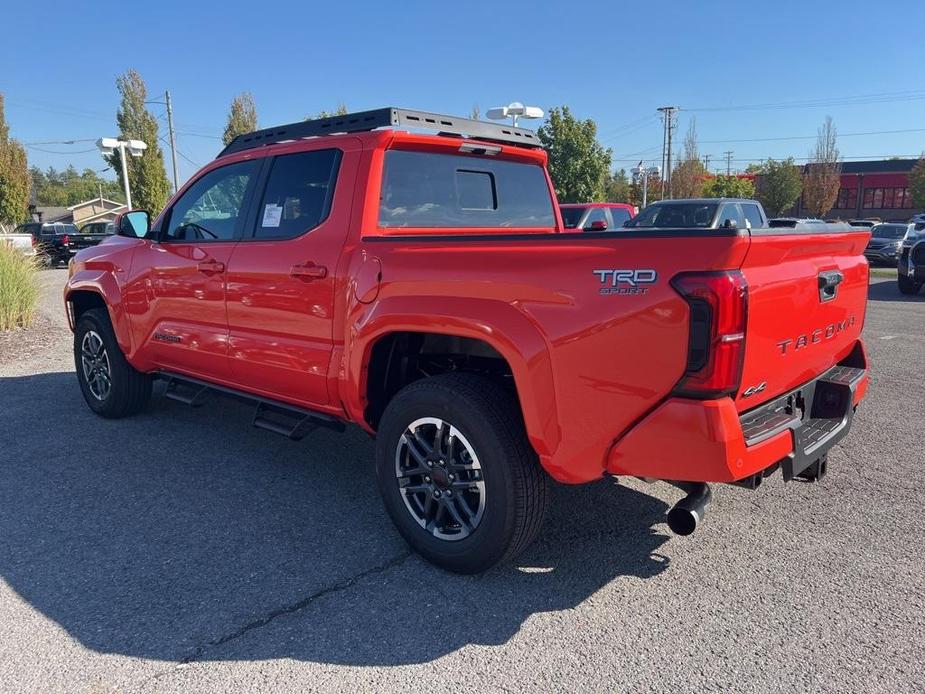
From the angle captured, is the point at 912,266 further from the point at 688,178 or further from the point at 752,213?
the point at 688,178

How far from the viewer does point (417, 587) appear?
9.90 feet

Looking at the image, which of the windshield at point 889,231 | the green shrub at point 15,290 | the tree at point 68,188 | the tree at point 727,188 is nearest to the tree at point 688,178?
the tree at point 727,188

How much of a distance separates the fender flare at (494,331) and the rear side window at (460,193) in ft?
2.06

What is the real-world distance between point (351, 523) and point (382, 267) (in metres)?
1.42

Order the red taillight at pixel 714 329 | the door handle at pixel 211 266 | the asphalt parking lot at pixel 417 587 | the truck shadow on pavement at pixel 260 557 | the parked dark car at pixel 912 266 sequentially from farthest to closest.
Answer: the parked dark car at pixel 912 266, the door handle at pixel 211 266, the truck shadow on pavement at pixel 260 557, the asphalt parking lot at pixel 417 587, the red taillight at pixel 714 329

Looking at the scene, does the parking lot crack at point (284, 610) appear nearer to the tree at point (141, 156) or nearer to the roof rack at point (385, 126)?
the roof rack at point (385, 126)

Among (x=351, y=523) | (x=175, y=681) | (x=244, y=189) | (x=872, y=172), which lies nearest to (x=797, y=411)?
(x=351, y=523)

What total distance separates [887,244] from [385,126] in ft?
82.1

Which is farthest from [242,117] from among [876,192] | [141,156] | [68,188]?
[68,188]

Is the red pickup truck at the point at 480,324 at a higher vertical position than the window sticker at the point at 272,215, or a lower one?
lower

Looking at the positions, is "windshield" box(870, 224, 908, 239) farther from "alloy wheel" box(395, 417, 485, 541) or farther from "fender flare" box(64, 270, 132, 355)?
"alloy wheel" box(395, 417, 485, 541)

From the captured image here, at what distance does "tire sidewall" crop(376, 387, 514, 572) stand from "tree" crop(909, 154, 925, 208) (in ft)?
191

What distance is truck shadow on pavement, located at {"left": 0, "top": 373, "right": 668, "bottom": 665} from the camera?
270 cm

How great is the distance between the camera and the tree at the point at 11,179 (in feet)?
106
